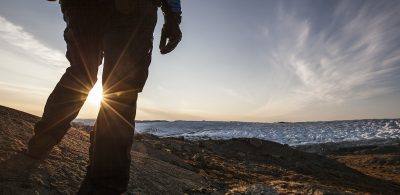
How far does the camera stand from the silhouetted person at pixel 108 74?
166cm

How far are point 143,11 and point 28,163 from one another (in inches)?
45.6

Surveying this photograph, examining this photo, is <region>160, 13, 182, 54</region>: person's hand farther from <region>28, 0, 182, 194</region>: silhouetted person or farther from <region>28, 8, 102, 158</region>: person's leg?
<region>28, 8, 102, 158</region>: person's leg

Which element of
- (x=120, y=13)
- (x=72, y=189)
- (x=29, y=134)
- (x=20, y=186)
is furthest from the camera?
(x=29, y=134)

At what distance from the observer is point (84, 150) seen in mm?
3213

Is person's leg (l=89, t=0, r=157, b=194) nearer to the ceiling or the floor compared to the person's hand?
nearer to the floor

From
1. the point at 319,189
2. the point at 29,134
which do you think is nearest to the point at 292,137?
the point at 319,189

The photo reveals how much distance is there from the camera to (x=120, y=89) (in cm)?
177

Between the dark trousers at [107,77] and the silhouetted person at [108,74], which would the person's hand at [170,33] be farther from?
the dark trousers at [107,77]

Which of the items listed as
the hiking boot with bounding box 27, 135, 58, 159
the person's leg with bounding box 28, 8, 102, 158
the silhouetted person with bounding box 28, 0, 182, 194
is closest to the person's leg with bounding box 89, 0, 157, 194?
the silhouetted person with bounding box 28, 0, 182, 194

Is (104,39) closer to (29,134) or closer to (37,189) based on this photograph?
(37,189)

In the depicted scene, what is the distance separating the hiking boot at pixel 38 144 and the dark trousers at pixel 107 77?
2cm

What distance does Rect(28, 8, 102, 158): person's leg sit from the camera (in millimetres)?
1974

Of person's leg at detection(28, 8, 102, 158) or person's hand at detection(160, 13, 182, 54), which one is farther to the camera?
person's hand at detection(160, 13, 182, 54)

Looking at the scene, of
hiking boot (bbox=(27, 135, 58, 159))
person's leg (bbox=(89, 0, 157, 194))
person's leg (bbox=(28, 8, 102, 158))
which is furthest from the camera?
hiking boot (bbox=(27, 135, 58, 159))
